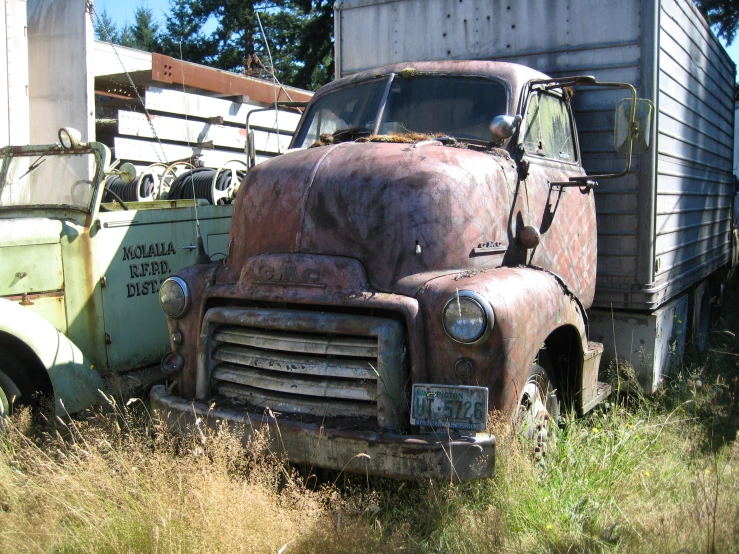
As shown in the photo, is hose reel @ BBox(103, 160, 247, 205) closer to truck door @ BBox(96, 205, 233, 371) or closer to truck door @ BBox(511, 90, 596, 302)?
truck door @ BBox(96, 205, 233, 371)

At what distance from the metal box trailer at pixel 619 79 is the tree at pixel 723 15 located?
9.27 meters

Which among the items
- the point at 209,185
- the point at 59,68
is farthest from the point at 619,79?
the point at 59,68

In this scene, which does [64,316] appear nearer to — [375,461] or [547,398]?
[375,461]

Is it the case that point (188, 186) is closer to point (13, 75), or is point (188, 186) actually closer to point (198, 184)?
point (198, 184)

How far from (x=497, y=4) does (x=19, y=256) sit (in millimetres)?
4003

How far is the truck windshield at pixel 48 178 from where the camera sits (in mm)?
5527

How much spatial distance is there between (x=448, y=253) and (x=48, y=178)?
3534 mm

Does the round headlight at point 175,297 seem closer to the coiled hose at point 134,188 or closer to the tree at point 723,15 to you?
the coiled hose at point 134,188

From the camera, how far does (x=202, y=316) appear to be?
3.96m

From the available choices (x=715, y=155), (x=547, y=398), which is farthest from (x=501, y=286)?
(x=715, y=155)

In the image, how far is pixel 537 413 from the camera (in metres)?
3.86

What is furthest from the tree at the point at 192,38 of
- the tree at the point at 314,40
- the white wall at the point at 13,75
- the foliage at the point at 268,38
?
the white wall at the point at 13,75

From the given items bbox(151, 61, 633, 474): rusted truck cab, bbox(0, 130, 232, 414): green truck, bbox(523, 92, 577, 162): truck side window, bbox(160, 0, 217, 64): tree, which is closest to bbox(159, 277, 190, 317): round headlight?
bbox(151, 61, 633, 474): rusted truck cab

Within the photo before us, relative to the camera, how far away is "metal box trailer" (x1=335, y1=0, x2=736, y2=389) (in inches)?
207
